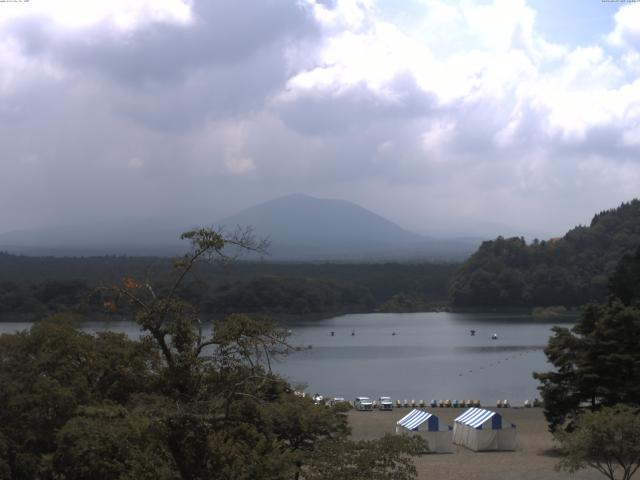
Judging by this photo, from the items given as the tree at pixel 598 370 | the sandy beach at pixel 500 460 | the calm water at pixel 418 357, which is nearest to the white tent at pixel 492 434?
the sandy beach at pixel 500 460

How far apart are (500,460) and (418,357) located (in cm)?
Answer: 2414

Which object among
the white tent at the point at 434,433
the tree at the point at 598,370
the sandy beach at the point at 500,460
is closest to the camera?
the sandy beach at the point at 500,460

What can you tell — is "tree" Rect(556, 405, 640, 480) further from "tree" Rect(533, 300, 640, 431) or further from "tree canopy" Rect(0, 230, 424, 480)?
"tree canopy" Rect(0, 230, 424, 480)

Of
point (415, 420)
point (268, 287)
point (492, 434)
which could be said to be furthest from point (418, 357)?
point (492, 434)

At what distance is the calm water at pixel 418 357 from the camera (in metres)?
28.4

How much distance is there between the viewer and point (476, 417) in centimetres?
1641

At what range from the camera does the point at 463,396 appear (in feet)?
87.1

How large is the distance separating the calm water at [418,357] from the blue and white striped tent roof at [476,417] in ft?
21.0

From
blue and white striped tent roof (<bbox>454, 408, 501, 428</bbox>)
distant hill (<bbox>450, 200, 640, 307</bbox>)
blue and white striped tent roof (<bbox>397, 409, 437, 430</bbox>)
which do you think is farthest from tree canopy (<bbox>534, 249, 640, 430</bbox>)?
distant hill (<bbox>450, 200, 640, 307</bbox>)

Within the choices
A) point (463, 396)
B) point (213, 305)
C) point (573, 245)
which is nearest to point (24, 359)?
point (463, 396)

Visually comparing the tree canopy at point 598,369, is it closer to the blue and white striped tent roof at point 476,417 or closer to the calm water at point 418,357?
the blue and white striped tent roof at point 476,417

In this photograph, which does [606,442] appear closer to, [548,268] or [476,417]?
[476,417]

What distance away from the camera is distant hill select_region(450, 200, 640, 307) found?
66.0m

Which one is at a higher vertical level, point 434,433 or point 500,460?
point 434,433
